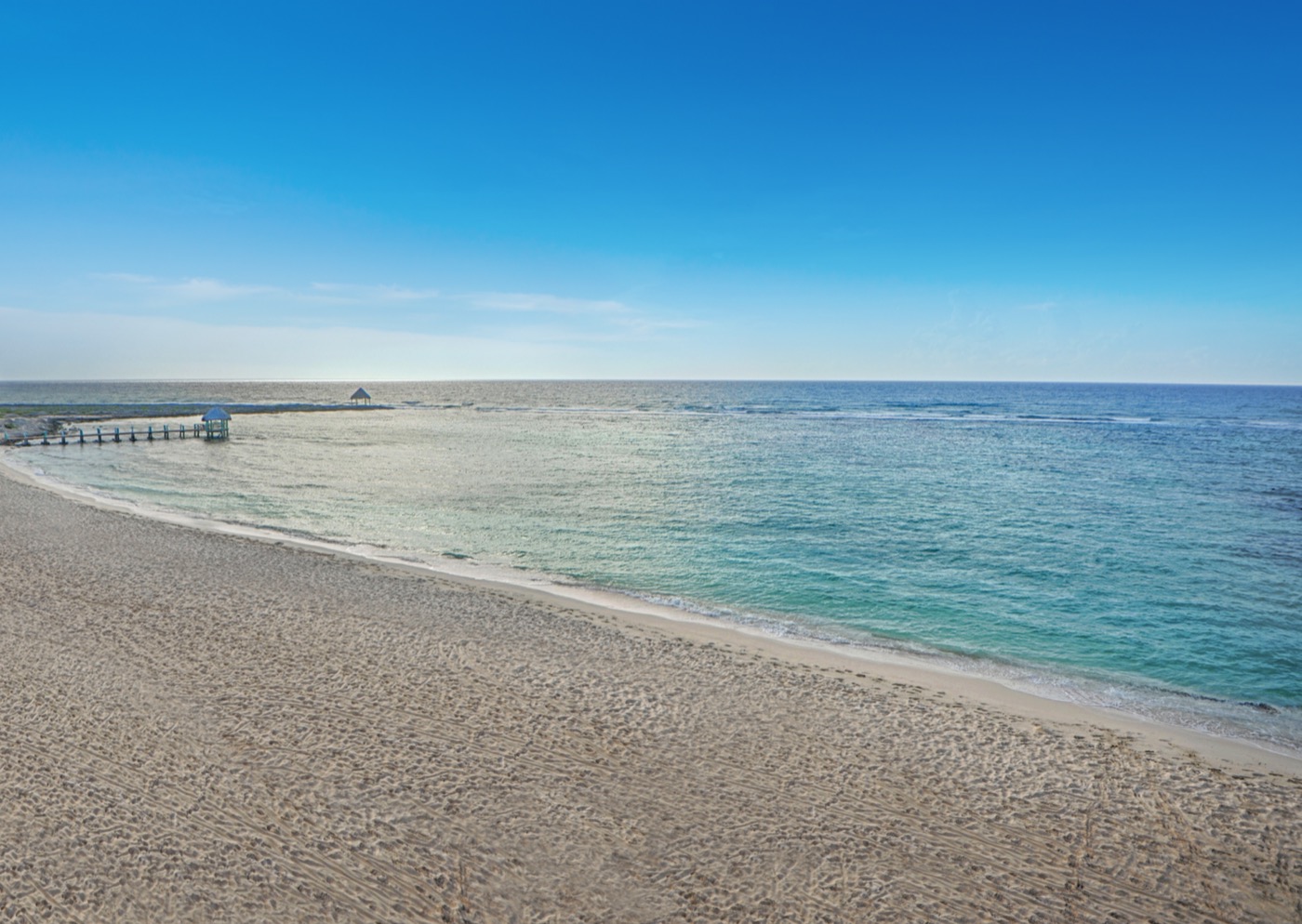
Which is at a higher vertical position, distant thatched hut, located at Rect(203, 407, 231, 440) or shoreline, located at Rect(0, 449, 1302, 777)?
distant thatched hut, located at Rect(203, 407, 231, 440)

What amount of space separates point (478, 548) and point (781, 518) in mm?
11900

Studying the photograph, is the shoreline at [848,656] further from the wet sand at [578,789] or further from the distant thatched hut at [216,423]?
the distant thatched hut at [216,423]

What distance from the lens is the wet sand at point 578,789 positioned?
680 cm

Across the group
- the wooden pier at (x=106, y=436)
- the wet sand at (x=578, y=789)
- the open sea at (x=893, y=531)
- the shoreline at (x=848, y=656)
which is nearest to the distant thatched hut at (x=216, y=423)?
the wooden pier at (x=106, y=436)

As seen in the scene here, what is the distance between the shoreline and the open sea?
0.43 m

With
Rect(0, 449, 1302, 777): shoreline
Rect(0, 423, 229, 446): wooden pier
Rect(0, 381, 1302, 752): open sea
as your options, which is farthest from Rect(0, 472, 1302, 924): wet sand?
Rect(0, 423, 229, 446): wooden pier

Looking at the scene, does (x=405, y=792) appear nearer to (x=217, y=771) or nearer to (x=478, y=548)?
(x=217, y=771)

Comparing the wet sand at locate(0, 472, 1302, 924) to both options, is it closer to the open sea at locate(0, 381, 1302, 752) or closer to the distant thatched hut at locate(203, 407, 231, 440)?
the open sea at locate(0, 381, 1302, 752)

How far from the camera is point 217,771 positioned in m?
8.58

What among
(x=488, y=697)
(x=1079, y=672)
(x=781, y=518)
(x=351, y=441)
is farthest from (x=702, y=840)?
(x=351, y=441)

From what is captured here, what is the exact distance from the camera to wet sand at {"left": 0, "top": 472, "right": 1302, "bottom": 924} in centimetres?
680

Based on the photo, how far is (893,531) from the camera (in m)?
25.5

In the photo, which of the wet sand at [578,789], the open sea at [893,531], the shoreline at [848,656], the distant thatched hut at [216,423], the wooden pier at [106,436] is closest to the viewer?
the wet sand at [578,789]

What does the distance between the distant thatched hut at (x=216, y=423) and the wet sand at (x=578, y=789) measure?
54.1 m
